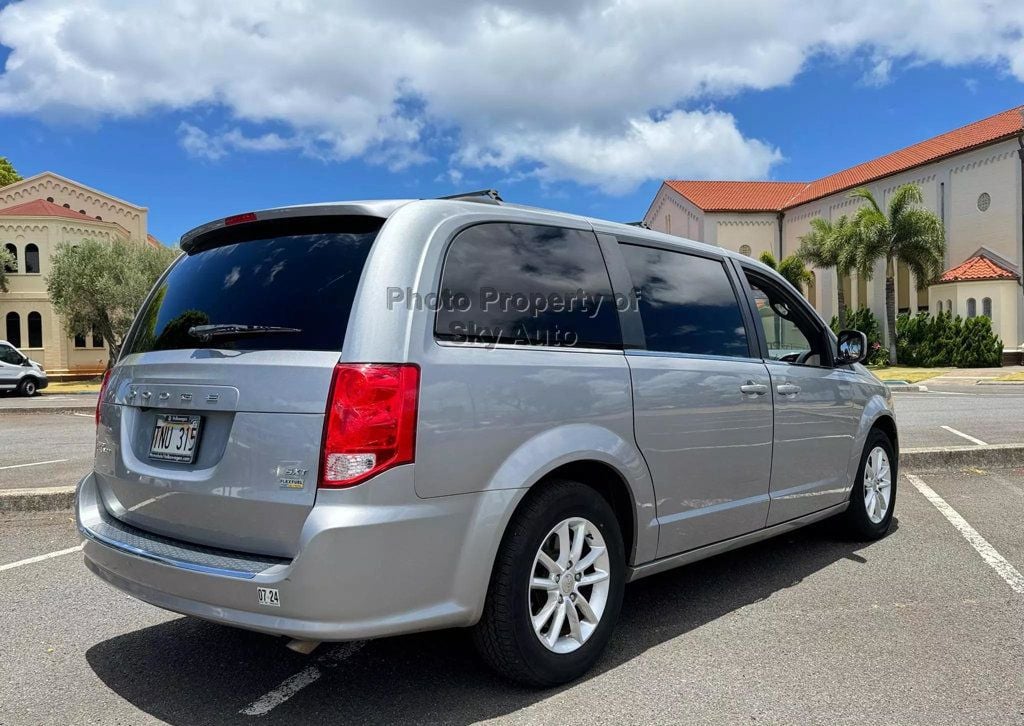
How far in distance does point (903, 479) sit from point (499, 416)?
621 cm

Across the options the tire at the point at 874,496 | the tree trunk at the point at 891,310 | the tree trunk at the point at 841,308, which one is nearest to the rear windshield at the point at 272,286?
the tire at the point at 874,496

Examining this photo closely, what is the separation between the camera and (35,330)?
41.9m

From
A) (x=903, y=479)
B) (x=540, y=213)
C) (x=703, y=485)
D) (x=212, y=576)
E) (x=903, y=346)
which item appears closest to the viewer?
(x=212, y=576)

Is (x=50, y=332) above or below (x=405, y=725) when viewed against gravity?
above

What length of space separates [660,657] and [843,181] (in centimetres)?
5511

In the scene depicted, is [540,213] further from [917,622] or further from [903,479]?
[903,479]

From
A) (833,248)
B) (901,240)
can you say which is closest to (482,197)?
(901,240)

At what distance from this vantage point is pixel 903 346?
129 ft

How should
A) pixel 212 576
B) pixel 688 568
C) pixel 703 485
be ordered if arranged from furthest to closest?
1. pixel 688 568
2. pixel 703 485
3. pixel 212 576

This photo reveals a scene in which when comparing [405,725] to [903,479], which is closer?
[405,725]

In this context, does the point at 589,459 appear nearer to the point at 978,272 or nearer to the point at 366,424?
the point at 366,424

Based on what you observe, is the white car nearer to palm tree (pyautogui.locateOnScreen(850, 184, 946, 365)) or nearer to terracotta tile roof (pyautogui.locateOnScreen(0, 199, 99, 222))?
terracotta tile roof (pyautogui.locateOnScreen(0, 199, 99, 222))

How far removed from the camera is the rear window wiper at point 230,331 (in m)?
2.99

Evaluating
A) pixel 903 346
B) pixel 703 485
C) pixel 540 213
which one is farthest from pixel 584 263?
pixel 903 346
